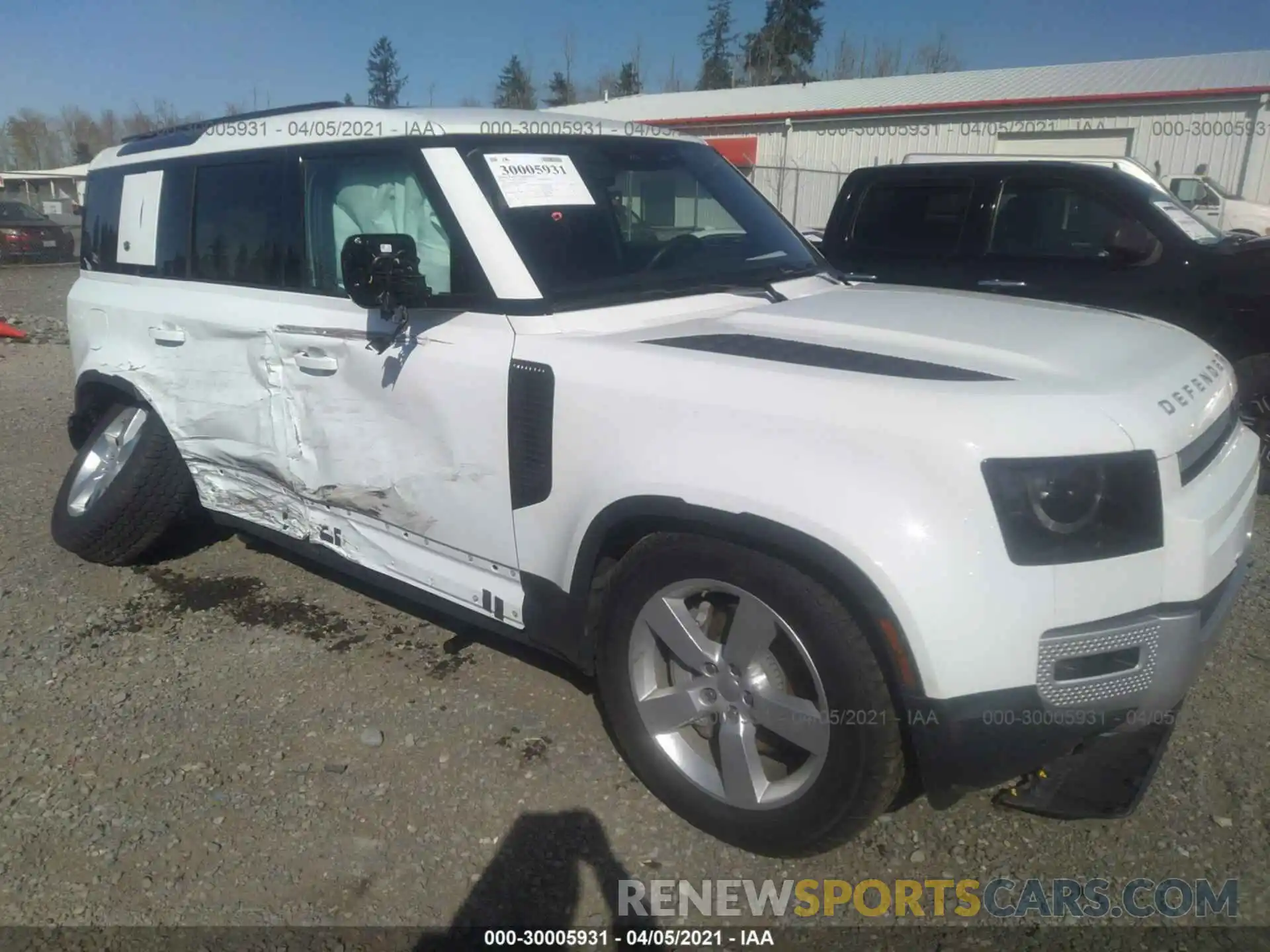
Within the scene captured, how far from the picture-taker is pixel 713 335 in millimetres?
2727

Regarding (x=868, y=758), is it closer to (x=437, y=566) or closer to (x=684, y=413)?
(x=684, y=413)

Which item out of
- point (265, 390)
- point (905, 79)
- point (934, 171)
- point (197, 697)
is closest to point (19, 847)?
point (197, 697)

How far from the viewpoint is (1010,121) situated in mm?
21703

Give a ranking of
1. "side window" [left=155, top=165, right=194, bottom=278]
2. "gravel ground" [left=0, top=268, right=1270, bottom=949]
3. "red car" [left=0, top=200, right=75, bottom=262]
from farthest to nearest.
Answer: "red car" [left=0, top=200, right=75, bottom=262], "side window" [left=155, top=165, right=194, bottom=278], "gravel ground" [left=0, top=268, right=1270, bottom=949]

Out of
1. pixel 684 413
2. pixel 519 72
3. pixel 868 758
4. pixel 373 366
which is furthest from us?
pixel 519 72

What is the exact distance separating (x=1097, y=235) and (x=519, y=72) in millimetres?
55819

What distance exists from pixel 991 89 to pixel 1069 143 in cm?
330

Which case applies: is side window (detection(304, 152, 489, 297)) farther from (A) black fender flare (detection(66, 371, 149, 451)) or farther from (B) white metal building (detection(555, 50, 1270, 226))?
(B) white metal building (detection(555, 50, 1270, 226))

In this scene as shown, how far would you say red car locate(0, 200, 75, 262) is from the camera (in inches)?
877

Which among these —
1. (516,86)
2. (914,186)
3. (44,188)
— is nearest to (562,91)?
(516,86)

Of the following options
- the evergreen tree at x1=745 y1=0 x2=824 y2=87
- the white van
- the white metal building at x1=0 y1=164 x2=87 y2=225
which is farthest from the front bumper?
the evergreen tree at x1=745 y1=0 x2=824 y2=87

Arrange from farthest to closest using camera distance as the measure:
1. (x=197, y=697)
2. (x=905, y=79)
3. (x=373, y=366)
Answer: (x=905, y=79)
(x=197, y=697)
(x=373, y=366)

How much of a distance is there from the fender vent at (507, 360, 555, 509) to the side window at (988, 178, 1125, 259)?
447 centimetres

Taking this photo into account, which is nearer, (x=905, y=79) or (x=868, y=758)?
(x=868, y=758)
